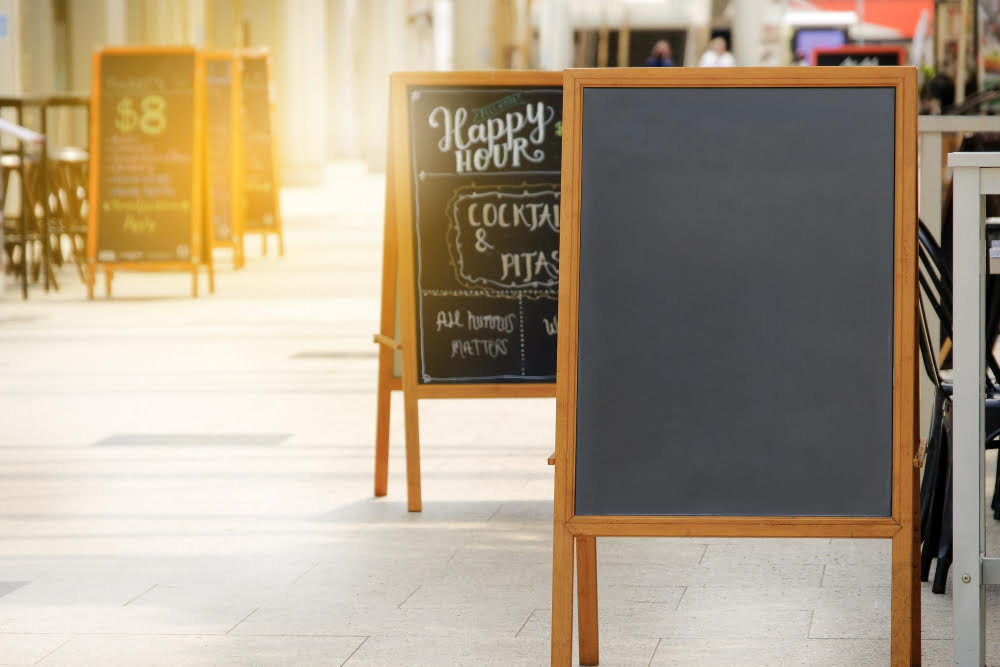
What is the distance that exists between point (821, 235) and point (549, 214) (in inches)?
69.8

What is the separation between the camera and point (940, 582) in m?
3.57

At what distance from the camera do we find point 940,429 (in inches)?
142

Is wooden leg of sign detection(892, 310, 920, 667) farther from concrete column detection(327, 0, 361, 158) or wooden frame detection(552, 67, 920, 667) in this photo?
concrete column detection(327, 0, 361, 158)

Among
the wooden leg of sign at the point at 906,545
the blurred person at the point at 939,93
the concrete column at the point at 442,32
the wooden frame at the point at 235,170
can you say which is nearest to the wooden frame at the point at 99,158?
the wooden frame at the point at 235,170

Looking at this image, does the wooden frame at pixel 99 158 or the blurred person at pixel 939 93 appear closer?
the wooden frame at pixel 99 158

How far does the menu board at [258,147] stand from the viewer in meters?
13.4

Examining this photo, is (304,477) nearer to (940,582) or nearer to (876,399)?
(940,582)

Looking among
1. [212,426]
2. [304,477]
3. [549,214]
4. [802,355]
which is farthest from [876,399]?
[212,426]

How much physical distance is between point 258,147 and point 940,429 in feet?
34.6

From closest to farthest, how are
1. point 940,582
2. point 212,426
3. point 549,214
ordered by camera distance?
point 940,582 < point 549,214 < point 212,426

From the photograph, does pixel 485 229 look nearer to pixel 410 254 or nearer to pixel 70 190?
pixel 410 254

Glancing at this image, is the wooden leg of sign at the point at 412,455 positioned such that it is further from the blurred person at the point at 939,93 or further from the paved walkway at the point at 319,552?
the blurred person at the point at 939,93

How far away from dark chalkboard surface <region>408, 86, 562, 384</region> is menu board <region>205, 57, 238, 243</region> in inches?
306

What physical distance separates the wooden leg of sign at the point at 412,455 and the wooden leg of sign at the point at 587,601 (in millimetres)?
1403
